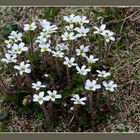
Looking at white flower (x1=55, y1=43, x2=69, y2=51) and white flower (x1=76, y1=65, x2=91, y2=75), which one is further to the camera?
white flower (x1=55, y1=43, x2=69, y2=51)

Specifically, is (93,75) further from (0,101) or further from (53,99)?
(0,101)

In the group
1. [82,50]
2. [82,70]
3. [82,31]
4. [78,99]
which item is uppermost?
[82,31]

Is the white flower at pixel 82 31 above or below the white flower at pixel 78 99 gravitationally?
above

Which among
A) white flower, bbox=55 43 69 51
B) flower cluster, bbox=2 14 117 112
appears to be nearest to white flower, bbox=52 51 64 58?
flower cluster, bbox=2 14 117 112

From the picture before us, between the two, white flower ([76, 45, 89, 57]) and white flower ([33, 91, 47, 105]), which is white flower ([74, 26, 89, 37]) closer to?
white flower ([76, 45, 89, 57])

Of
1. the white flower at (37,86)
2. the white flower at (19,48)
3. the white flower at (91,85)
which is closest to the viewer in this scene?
the white flower at (91,85)

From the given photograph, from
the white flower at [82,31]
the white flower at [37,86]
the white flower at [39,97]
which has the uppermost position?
the white flower at [82,31]

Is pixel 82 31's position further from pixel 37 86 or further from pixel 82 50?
pixel 37 86

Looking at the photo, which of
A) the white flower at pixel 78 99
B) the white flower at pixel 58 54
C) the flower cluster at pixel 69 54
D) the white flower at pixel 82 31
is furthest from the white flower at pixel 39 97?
the white flower at pixel 82 31

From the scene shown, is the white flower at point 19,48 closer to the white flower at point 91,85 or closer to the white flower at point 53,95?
the white flower at point 53,95

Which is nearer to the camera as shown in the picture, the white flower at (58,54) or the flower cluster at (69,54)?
the flower cluster at (69,54)

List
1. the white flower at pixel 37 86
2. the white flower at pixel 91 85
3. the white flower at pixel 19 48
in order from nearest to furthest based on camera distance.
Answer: the white flower at pixel 91 85 < the white flower at pixel 37 86 < the white flower at pixel 19 48

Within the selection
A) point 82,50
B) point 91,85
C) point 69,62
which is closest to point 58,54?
point 69,62
